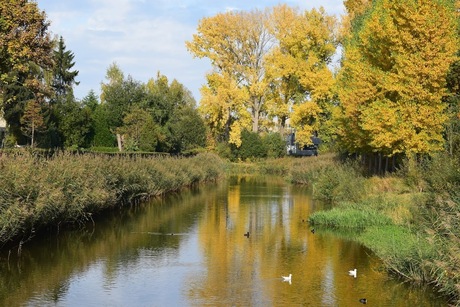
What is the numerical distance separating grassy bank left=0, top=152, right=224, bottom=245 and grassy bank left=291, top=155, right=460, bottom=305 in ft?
29.5

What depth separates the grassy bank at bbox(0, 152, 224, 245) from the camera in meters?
18.3

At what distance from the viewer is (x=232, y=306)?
13609mm

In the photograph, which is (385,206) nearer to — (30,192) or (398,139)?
(398,139)

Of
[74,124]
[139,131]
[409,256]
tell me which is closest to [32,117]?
[74,124]

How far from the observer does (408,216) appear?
72.6ft

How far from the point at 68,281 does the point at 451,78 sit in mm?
22004

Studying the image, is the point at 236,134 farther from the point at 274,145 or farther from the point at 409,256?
the point at 409,256

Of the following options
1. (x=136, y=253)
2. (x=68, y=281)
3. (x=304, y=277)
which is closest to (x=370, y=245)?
(x=304, y=277)

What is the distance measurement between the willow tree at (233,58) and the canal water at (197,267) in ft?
119

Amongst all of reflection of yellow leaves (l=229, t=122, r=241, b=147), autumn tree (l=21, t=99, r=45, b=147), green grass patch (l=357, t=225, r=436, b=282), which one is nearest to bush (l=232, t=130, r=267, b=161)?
reflection of yellow leaves (l=229, t=122, r=241, b=147)

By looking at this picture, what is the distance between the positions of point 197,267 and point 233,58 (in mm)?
48316

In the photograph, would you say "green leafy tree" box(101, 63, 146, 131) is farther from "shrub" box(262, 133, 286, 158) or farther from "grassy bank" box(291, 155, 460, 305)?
"grassy bank" box(291, 155, 460, 305)

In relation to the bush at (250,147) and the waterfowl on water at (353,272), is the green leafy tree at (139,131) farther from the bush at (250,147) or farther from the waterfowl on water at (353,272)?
the waterfowl on water at (353,272)

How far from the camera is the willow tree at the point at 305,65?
189ft
